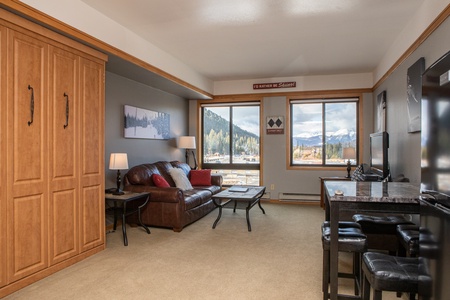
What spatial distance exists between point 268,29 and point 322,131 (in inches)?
130

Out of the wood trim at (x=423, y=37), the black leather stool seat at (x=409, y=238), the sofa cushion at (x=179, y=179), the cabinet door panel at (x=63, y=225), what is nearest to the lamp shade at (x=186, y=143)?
the sofa cushion at (x=179, y=179)

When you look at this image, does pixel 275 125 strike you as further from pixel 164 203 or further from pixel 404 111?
pixel 164 203

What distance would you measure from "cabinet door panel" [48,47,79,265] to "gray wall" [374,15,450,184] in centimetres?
355

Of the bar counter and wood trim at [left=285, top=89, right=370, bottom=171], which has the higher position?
wood trim at [left=285, top=89, right=370, bottom=171]

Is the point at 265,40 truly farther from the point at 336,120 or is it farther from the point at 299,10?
the point at 336,120

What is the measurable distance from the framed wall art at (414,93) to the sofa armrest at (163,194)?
3067mm

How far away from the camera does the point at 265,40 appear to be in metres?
4.25

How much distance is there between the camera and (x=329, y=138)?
6.50 metres

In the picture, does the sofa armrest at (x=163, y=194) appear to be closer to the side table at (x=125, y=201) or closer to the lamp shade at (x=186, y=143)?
the side table at (x=125, y=201)

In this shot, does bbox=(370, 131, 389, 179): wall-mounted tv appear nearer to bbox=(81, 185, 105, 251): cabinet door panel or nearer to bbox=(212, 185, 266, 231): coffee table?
bbox=(212, 185, 266, 231): coffee table

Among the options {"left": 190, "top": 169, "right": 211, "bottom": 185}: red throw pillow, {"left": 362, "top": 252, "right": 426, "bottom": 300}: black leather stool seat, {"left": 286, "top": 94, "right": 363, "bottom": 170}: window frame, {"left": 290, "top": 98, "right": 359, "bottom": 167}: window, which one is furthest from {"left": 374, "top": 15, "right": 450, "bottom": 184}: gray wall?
{"left": 190, "top": 169, "right": 211, "bottom": 185}: red throw pillow

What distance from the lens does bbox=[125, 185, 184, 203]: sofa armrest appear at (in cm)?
427

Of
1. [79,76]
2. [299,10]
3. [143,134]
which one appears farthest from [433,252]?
[143,134]

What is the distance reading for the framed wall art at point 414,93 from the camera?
3.19 meters
